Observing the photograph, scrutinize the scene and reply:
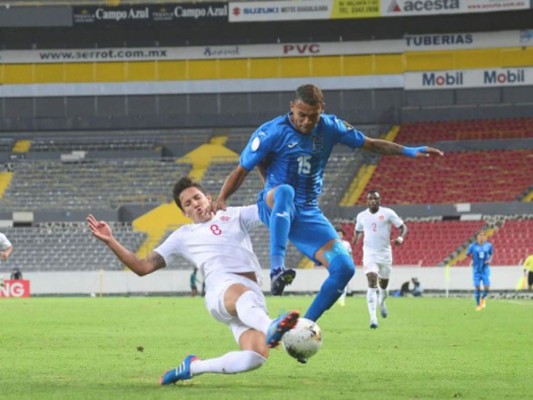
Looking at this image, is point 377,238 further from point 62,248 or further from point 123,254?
point 62,248

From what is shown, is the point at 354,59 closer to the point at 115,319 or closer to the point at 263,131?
the point at 115,319

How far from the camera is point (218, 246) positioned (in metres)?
10.4

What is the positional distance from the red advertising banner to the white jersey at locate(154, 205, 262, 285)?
1424 inches

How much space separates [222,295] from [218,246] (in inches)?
20.2

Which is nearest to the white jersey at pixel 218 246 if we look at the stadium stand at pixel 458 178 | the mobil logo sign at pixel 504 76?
the stadium stand at pixel 458 178

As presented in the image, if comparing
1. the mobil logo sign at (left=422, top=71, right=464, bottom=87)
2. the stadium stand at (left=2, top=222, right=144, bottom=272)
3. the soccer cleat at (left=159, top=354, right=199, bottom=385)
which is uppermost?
the mobil logo sign at (left=422, top=71, right=464, bottom=87)

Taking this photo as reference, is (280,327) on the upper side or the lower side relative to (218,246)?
lower

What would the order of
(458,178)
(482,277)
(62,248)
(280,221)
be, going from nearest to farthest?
(280,221) < (482,277) < (62,248) < (458,178)

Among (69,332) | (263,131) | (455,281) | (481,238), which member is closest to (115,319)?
(69,332)

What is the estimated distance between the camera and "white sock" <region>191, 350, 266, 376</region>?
9.86 m

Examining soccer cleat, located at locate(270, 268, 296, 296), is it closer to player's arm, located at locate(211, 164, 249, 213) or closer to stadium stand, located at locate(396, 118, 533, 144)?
player's arm, located at locate(211, 164, 249, 213)

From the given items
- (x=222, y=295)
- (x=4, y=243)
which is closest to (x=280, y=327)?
(x=222, y=295)

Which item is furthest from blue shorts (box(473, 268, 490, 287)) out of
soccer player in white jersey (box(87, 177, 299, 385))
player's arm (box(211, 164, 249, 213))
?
soccer player in white jersey (box(87, 177, 299, 385))

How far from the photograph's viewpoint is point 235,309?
10.0 meters
